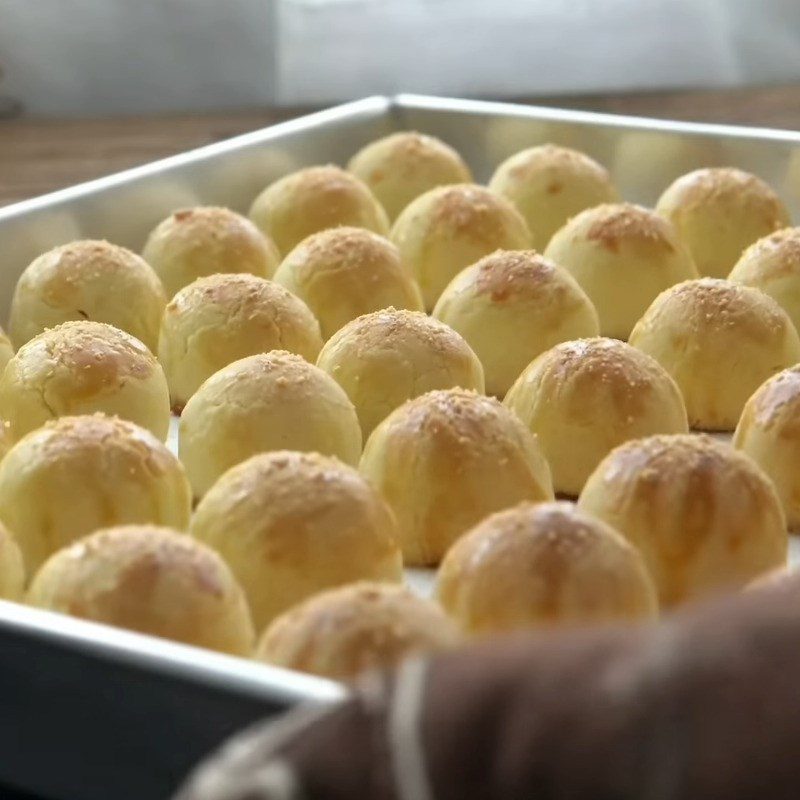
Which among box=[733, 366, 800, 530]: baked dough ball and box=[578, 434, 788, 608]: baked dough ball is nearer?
box=[578, 434, 788, 608]: baked dough ball

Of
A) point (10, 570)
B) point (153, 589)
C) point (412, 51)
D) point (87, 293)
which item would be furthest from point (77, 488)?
point (412, 51)

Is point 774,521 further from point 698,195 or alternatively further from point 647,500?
point 698,195

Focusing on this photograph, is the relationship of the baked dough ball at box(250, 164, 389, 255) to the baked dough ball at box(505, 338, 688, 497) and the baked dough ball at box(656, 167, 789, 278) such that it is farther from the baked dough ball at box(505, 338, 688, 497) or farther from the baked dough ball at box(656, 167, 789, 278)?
the baked dough ball at box(505, 338, 688, 497)

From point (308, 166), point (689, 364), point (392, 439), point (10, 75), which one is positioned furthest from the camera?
point (10, 75)

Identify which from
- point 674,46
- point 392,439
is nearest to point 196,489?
point 392,439

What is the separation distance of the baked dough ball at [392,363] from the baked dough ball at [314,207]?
42cm

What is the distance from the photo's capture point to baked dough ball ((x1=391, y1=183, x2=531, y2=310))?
1773 mm

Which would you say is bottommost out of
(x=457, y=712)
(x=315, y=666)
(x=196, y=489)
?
(x=196, y=489)

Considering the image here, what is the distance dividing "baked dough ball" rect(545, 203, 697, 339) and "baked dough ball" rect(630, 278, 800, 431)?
0.17 meters

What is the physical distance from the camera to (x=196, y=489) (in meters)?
1.34

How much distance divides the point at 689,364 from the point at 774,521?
0.37 m

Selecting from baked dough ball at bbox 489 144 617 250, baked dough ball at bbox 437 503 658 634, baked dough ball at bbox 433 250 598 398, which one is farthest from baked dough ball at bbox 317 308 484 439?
baked dough ball at bbox 489 144 617 250

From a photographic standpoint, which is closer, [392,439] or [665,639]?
[665,639]

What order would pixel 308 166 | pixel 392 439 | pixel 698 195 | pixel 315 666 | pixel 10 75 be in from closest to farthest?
pixel 315 666, pixel 392 439, pixel 698 195, pixel 308 166, pixel 10 75
